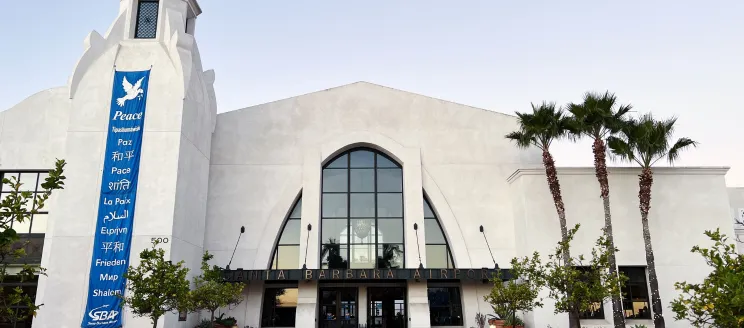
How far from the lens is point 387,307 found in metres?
25.5

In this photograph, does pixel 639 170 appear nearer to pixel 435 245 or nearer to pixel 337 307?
pixel 435 245

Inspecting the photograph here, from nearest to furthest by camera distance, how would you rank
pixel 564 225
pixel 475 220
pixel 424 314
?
pixel 564 225 < pixel 424 314 < pixel 475 220

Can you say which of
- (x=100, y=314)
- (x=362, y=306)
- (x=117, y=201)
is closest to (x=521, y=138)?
(x=362, y=306)

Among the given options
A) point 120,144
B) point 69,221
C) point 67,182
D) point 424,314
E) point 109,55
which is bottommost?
point 424,314

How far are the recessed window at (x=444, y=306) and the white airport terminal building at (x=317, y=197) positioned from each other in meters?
0.06

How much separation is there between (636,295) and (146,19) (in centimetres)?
2347

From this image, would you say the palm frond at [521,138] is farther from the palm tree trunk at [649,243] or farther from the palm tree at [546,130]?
the palm tree trunk at [649,243]

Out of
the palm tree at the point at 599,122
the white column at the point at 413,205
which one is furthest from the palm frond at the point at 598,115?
the white column at the point at 413,205

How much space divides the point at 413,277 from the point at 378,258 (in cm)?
240

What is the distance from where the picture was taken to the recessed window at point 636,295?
2362cm

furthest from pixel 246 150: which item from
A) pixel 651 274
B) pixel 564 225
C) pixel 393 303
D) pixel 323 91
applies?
pixel 651 274

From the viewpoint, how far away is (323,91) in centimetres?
2788

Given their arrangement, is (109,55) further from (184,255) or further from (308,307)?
(308,307)

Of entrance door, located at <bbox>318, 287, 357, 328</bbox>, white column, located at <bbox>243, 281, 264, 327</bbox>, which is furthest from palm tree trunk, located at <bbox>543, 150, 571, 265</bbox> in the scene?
white column, located at <bbox>243, 281, 264, 327</bbox>
